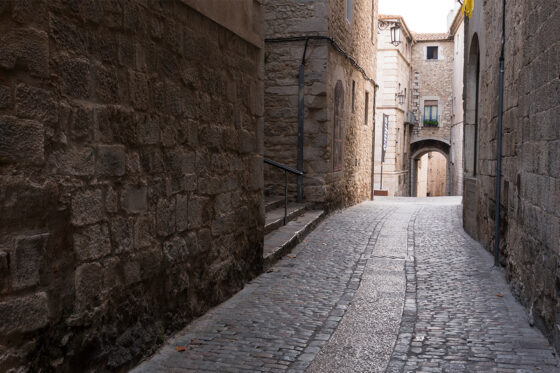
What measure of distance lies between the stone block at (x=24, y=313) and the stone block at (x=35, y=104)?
2.96ft

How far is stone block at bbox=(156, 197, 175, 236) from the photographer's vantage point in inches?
171

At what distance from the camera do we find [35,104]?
2.95m

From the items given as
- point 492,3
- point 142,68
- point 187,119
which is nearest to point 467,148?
point 492,3

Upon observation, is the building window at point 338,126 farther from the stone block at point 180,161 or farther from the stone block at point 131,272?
the stone block at point 131,272

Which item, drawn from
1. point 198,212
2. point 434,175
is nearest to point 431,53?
point 434,175

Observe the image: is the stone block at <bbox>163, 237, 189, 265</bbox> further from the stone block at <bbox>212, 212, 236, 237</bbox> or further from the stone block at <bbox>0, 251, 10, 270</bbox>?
the stone block at <bbox>0, 251, 10, 270</bbox>

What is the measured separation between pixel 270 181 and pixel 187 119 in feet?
21.4

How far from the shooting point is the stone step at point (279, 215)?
27.6ft

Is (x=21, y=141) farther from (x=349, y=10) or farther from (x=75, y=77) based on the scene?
(x=349, y=10)

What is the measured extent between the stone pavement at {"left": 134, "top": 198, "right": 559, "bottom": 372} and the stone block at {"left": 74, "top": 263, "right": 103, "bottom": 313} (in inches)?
27.3

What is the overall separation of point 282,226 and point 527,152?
4.45 m

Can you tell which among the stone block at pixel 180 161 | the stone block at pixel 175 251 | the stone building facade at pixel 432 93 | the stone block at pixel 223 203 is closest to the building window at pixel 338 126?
the stone block at pixel 223 203

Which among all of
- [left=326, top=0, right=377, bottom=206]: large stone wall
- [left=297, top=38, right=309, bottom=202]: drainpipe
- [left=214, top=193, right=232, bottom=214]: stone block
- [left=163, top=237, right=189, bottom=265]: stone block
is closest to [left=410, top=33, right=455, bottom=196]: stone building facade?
[left=326, top=0, right=377, bottom=206]: large stone wall

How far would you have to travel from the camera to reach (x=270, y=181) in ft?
36.9
